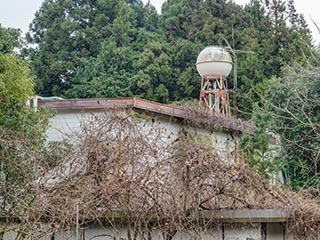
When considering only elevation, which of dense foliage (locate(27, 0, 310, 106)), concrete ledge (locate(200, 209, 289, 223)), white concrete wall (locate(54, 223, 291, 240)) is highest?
dense foliage (locate(27, 0, 310, 106))

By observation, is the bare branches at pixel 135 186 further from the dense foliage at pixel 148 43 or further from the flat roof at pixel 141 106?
the dense foliage at pixel 148 43

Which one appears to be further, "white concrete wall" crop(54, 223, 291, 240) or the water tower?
the water tower

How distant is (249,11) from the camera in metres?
32.5

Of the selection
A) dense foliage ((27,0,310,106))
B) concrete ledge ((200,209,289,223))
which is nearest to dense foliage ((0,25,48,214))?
concrete ledge ((200,209,289,223))

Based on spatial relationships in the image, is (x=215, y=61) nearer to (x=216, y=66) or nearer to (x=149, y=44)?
(x=216, y=66)

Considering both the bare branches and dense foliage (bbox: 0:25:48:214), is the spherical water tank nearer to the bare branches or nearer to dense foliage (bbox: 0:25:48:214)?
dense foliage (bbox: 0:25:48:214)

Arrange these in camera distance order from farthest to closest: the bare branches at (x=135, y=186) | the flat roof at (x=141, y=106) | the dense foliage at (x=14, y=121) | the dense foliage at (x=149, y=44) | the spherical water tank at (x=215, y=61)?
the dense foliage at (x=149, y=44) < the spherical water tank at (x=215, y=61) < the flat roof at (x=141, y=106) < the dense foliage at (x=14, y=121) < the bare branches at (x=135, y=186)

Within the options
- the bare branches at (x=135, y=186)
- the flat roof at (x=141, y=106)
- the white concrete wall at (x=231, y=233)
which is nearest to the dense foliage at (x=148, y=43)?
the flat roof at (x=141, y=106)

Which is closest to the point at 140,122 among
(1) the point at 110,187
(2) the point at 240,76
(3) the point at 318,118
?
(1) the point at 110,187

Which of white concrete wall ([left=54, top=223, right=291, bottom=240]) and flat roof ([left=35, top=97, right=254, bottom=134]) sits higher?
flat roof ([left=35, top=97, right=254, bottom=134])

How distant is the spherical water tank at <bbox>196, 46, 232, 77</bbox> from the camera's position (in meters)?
18.8

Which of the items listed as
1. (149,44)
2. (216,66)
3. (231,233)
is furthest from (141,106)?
(149,44)

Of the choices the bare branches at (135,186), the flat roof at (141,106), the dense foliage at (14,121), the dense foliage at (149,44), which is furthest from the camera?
the dense foliage at (149,44)

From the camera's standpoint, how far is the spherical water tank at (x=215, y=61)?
1875cm
